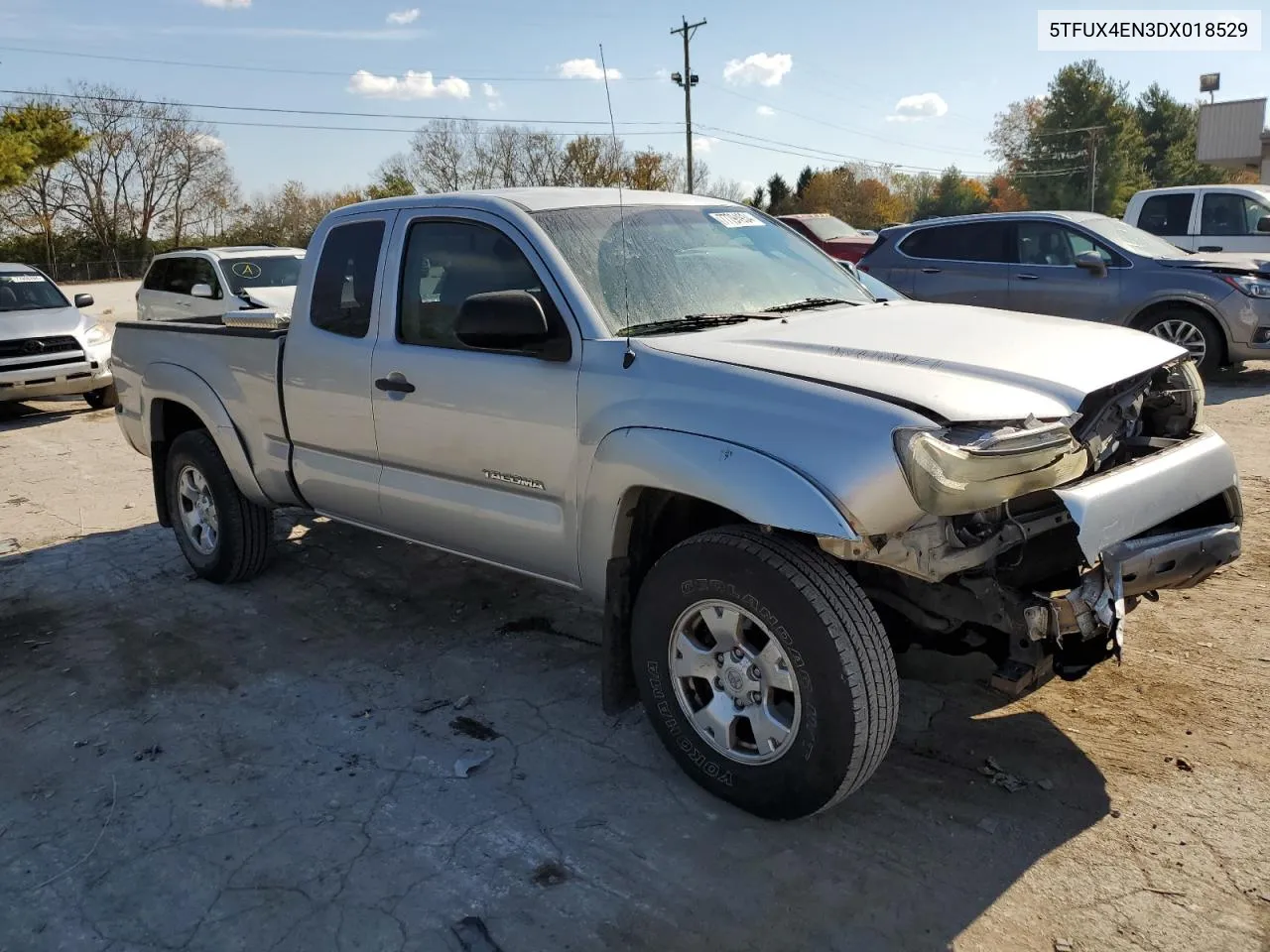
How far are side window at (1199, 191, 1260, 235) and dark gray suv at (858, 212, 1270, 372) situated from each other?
6.65ft

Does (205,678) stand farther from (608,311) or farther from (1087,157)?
(1087,157)

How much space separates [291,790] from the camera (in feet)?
11.3

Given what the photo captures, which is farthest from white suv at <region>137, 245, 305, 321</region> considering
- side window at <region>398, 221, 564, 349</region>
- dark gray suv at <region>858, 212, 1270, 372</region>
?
side window at <region>398, 221, 564, 349</region>

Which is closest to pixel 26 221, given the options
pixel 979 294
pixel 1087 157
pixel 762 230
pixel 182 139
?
pixel 182 139

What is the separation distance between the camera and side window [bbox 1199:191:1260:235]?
1223 cm

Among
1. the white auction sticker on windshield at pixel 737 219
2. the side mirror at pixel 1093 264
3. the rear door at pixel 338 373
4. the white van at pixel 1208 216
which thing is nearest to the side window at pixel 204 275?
the rear door at pixel 338 373

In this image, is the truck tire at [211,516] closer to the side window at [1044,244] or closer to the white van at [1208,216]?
the side window at [1044,244]

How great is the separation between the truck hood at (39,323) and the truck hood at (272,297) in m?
1.98

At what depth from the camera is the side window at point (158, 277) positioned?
44.5ft

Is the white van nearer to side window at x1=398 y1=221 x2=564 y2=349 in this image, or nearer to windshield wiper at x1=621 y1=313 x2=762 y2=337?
windshield wiper at x1=621 y1=313 x2=762 y2=337

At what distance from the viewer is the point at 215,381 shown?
5.18 meters

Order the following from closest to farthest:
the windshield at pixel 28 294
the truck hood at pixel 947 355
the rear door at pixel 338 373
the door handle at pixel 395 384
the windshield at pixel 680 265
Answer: the truck hood at pixel 947 355
the windshield at pixel 680 265
the door handle at pixel 395 384
the rear door at pixel 338 373
the windshield at pixel 28 294

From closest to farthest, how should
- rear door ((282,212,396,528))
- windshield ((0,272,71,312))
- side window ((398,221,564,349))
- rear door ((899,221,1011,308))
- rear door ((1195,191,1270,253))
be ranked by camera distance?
side window ((398,221,564,349)) → rear door ((282,212,396,528)) → rear door ((899,221,1011,308)) → windshield ((0,272,71,312)) → rear door ((1195,191,1270,253))

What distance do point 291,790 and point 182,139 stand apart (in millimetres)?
62924
